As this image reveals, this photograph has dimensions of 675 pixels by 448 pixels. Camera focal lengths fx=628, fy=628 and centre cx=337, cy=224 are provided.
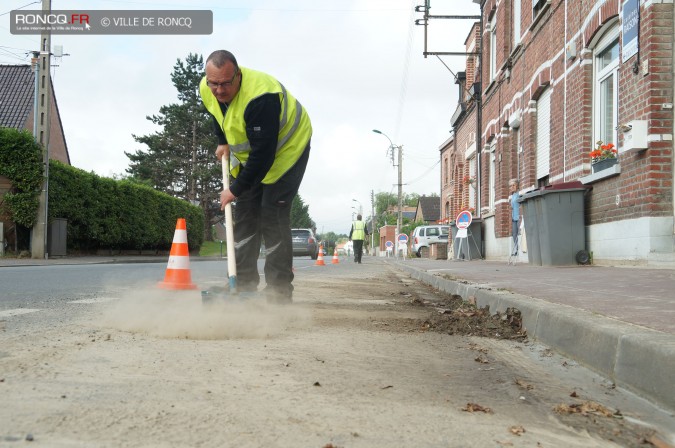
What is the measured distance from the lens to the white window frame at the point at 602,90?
32.6ft

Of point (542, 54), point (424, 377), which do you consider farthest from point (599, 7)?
point (424, 377)

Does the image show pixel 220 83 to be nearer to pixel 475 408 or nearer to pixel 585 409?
pixel 475 408

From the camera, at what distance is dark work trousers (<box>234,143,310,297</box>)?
15.7ft

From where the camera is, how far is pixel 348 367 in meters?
2.81

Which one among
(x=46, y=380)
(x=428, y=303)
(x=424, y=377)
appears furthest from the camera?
(x=428, y=303)

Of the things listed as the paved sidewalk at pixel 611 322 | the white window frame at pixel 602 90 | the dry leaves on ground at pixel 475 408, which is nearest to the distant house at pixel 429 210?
the white window frame at pixel 602 90

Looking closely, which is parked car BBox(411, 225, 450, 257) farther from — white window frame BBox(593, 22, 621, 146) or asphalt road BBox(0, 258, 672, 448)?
asphalt road BBox(0, 258, 672, 448)

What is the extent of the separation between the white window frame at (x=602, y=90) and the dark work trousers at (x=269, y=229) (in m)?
→ 6.90

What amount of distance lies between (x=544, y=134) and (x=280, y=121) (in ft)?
35.7

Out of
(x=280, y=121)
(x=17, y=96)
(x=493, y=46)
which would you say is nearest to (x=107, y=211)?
(x=17, y=96)

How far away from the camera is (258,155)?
4.36 metres

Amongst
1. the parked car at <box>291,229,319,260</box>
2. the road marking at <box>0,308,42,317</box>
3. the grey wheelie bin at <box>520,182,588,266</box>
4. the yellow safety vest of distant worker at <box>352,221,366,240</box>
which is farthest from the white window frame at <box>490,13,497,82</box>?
the road marking at <box>0,308,42,317</box>

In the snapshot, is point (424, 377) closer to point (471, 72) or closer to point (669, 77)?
point (669, 77)

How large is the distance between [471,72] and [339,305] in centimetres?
2192
